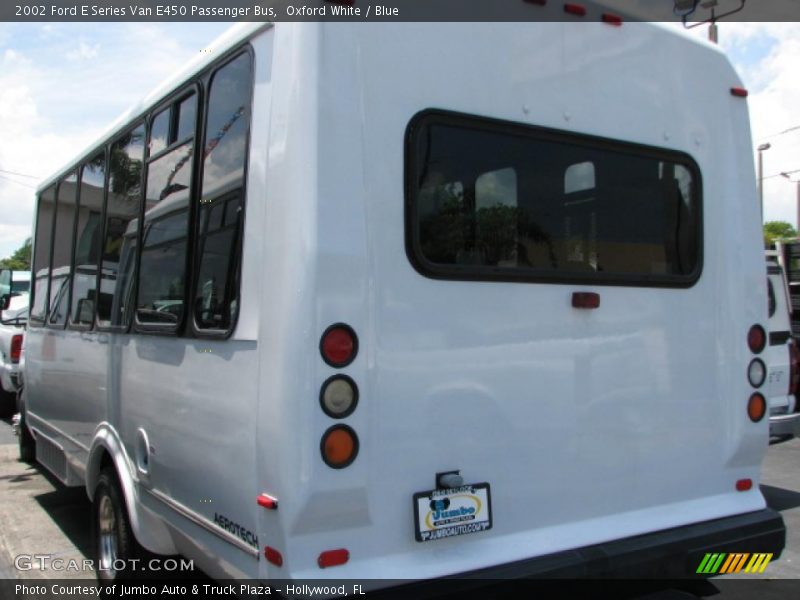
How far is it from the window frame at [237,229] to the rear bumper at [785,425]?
6.07 meters

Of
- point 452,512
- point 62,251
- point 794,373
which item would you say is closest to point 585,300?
point 452,512

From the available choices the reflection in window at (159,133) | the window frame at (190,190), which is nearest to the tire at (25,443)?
the window frame at (190,190)

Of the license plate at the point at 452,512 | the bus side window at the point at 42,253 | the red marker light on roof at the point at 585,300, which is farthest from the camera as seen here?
the bus side window at the point at 42,253

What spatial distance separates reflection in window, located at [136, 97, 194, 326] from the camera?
3.47 meters

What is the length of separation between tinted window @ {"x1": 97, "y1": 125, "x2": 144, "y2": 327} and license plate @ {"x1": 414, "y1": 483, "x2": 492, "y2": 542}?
215cm

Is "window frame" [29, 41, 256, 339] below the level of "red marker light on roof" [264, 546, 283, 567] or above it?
above

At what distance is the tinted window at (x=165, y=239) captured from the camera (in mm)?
3475

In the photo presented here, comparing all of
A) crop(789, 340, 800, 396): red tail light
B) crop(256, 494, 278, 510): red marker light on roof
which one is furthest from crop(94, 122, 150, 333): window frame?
crop(789, 340, 800, 396): red tail light

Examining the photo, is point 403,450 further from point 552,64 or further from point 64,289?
point 64,289

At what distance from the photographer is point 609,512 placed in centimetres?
333

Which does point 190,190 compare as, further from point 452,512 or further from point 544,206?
point 452,512

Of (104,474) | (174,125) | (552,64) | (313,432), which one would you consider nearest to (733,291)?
(552,64)

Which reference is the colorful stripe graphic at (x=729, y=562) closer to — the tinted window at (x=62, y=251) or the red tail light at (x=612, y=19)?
the red tail light at (x=612, y=19)

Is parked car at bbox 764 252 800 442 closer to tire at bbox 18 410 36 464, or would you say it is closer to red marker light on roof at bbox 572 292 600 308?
red marker light on roof at bbox 572 292 600 308
